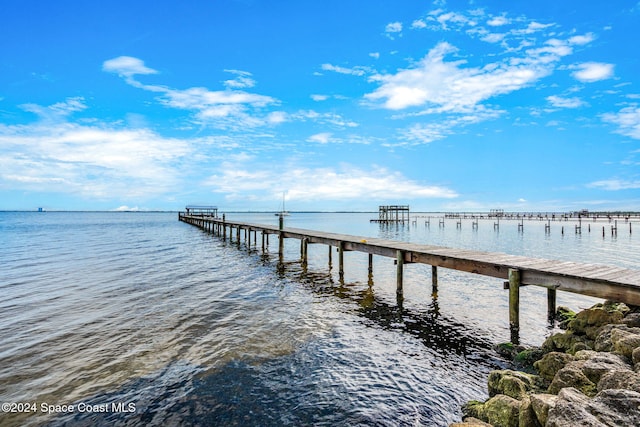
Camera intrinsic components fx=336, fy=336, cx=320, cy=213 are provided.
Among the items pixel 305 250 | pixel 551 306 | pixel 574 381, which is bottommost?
pixel 551 306

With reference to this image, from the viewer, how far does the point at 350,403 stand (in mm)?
6059

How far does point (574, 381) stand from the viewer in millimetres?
5117

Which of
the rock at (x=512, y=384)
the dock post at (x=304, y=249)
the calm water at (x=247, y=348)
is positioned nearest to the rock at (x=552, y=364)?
the rock at (x=512, y=384)

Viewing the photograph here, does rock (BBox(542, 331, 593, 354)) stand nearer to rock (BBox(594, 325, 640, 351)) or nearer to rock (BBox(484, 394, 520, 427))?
rock (BBox(594, 325, 640, 351))

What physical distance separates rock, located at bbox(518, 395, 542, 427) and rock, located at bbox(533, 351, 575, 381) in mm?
2485

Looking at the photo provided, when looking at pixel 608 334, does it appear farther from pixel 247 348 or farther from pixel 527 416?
pixel 247 348

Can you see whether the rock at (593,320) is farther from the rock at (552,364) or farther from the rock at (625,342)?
the rock at (552,364)

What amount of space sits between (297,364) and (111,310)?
7.69 m

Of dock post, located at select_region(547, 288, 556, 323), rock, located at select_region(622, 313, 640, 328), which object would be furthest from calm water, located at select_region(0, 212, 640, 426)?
rock, located at select_region(622, 313, 640, 328)

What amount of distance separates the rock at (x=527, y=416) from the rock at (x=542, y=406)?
0.05 metres

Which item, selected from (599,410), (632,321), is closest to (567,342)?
(632,321)

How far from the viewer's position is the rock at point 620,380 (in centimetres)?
423

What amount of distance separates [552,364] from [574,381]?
165 cm

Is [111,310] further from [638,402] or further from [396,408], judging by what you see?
[638,402]
